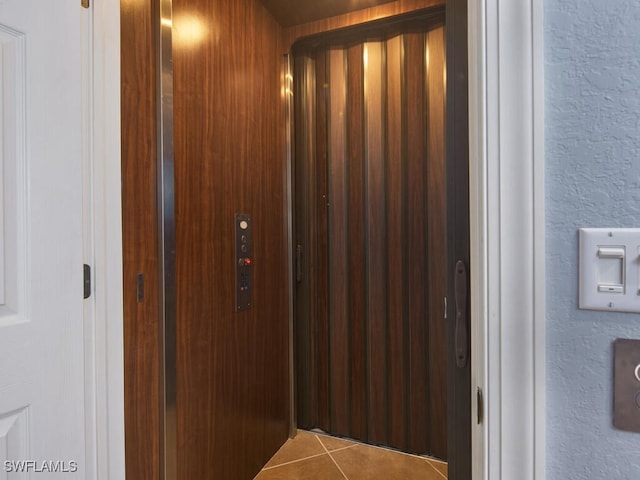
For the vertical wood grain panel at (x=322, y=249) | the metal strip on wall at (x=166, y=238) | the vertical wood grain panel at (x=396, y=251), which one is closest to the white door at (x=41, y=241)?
the metal strip on wall at (x=166, y=238)

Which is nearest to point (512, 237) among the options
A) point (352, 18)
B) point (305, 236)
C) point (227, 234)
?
point (227, 234)

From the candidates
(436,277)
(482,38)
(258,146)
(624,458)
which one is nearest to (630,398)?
(624,458)

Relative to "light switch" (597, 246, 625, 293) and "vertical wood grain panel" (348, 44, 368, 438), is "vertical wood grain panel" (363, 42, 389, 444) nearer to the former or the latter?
"vertical wood grain panel" (348, 44, 368, 438)

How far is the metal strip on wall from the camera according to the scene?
1192 mm

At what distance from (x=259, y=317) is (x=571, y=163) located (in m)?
1.56

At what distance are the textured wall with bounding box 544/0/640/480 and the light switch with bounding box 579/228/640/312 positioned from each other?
0.01 meters

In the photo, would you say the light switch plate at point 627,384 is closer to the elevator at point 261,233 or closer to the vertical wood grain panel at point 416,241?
the elevator at point 261,233

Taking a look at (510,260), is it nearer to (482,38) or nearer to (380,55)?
(482,38)

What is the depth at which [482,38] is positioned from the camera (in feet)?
1.68

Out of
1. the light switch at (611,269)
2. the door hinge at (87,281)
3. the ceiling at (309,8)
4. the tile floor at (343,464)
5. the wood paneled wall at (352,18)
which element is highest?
the ceiling at (309,8)

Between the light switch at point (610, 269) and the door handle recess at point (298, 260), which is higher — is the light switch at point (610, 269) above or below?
above

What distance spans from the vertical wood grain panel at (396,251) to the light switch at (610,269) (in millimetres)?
1448

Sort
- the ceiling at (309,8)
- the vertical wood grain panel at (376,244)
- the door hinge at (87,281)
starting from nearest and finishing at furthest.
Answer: the door hinge at (87,281), the ceiling at (309,8), the vertical wood grain panel at (376,244)

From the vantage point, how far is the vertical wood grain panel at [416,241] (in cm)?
187
